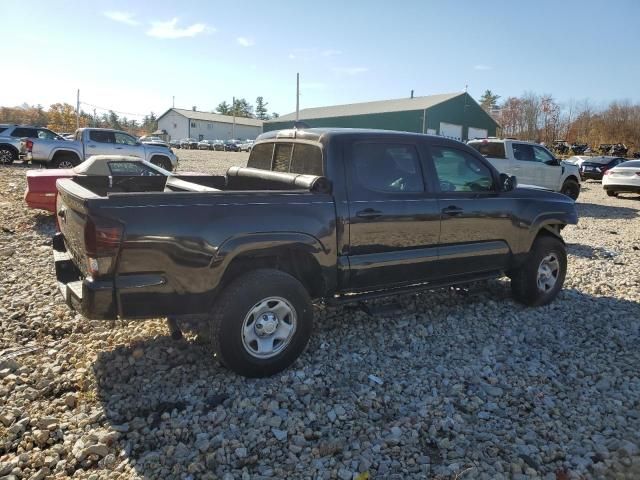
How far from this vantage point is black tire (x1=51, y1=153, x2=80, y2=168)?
1659cm

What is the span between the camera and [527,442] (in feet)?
10.2

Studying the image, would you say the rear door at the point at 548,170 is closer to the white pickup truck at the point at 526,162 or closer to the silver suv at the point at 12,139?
the white pickup truck at the point at 526,162

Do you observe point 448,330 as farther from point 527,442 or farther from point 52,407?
point 52,407

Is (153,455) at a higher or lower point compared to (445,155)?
lower

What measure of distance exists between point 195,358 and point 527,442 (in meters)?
2.59

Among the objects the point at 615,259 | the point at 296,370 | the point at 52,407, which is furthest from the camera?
the point at 615,259

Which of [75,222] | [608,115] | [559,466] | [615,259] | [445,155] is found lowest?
[559,466]

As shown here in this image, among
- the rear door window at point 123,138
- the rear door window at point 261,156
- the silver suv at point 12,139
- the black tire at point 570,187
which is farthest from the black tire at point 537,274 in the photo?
the silver suv at point 12,139

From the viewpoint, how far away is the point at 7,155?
20438mm

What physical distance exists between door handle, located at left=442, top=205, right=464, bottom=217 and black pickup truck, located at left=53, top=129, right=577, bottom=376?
0.07ft

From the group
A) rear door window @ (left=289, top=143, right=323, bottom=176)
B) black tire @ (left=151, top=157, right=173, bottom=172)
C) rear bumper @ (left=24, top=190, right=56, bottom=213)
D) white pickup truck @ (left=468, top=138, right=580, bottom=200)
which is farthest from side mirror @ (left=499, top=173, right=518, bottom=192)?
black tire @ (left=151, top=157, right=173, bottom=172)

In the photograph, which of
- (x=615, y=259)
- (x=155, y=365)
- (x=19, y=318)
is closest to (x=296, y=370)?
(x=155, y=365)

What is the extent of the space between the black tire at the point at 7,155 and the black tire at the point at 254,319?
2117cm

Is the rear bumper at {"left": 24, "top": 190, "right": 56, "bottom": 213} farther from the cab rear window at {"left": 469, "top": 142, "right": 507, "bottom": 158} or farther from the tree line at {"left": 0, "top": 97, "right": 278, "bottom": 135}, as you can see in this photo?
the tree line at {"left": 0, "top": 97, "right": 278, "bottom": 135}
